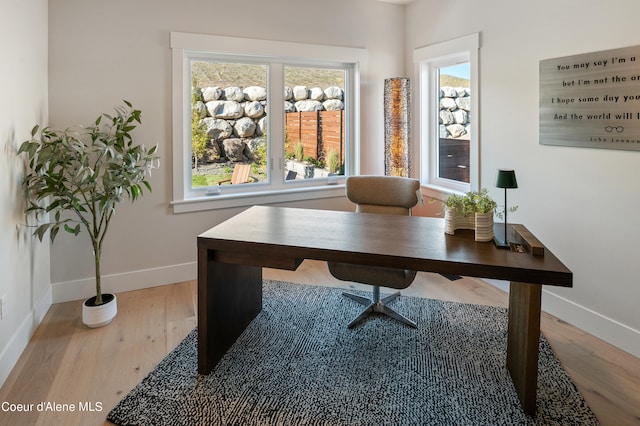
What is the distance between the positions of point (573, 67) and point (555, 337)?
1.70 metres

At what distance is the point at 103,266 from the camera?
336 cm

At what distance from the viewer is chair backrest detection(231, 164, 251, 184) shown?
3966 millimetres

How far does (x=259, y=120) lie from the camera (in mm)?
4000

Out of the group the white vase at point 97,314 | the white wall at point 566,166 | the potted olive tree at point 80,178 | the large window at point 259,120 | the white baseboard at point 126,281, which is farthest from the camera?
the large window at point 259,120

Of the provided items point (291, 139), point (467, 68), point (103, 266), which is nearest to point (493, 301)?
point (467, 68)

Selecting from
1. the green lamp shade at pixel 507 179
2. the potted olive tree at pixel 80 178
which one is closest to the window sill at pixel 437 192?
the green lamp shade at pixel 507 179

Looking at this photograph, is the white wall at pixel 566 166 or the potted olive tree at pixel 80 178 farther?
the potted olive tree at pixel 80 178

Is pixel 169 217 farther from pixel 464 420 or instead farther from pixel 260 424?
→ pixel 464 420

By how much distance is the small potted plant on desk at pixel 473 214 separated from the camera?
2098 mm

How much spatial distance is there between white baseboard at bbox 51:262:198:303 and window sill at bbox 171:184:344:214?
51 cm

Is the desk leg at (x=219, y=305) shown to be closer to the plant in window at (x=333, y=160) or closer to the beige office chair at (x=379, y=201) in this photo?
the beige office chair at (x=379, y=201)

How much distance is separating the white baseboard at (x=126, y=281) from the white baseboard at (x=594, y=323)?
2843 millimetres

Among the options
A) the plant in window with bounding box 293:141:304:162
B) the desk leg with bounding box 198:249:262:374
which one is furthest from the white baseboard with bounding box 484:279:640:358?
the plant in window with bounding box 293:141:304:162

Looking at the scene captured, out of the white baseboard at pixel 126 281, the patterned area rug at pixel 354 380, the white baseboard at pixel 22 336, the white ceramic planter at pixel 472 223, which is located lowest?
the patterned area rug at pixel 354 380
